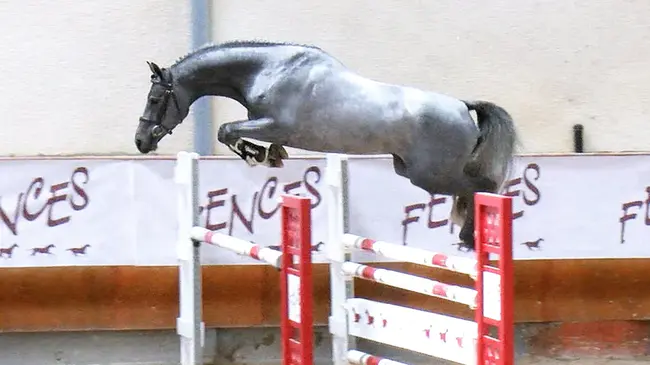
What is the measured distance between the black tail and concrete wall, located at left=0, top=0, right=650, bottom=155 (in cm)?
337

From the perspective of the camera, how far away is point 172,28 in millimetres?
6910

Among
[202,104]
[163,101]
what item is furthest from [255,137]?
[202,104]

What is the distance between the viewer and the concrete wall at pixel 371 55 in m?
6.91

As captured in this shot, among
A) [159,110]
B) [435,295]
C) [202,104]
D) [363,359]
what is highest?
[202,104]

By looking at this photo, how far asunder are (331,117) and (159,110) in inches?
22.8

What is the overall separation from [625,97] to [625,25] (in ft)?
1.40

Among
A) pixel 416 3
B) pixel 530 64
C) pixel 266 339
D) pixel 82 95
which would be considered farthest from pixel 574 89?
pixel 82 95

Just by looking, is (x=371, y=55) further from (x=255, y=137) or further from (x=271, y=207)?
(x=255, y=137)

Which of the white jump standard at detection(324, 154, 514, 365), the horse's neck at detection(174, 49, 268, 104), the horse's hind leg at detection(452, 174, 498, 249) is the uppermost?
the horse's neck at detection(174, 49, 268, 104)

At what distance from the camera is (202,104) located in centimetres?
689

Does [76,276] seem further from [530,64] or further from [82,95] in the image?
[530,64]

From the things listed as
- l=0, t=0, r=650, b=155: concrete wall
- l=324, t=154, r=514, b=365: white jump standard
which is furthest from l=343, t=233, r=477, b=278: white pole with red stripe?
l=0, t=0, r=650, b=155: concrete wall

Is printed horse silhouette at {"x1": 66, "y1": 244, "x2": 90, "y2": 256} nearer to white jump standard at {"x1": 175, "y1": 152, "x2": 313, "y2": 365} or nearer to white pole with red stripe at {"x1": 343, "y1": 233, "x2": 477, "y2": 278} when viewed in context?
white jump standard at {"x1": 175, "y1": 152, "x2": 313, "y2": 365}

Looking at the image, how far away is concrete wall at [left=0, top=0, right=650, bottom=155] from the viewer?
6.91m
